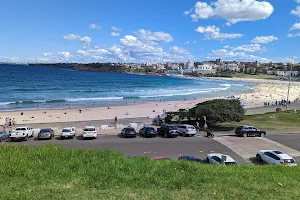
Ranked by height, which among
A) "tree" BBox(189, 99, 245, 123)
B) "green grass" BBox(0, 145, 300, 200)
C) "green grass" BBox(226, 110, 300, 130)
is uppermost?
"green grass" BBox(0, 145, 300, 200)

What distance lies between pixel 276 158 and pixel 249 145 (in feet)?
26.0

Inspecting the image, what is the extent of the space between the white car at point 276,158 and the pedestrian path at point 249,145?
1547mm

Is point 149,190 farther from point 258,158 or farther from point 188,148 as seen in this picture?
point 188,148

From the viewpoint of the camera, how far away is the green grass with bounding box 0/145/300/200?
24.4ft

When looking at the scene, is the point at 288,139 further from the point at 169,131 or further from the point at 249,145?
the point at 169,131

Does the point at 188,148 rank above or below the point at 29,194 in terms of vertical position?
below

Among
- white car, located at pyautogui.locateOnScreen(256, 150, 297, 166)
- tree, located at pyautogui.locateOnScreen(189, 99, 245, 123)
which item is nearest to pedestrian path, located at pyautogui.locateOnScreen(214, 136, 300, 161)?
white car, located at pyautogui.locateOnScreen(256, 150, 297, 166)

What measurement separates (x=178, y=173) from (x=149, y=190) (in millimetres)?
1842

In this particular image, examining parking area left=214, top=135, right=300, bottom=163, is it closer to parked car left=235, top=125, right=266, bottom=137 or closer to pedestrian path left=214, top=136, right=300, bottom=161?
pedestrian path left=214, top=136, right=300, bottom=161

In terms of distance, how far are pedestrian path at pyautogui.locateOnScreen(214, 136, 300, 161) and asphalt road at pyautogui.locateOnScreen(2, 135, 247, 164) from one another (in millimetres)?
824

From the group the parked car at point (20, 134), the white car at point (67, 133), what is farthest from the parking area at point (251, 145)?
the parked car at point (20, 134)

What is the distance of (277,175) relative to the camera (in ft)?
33.6

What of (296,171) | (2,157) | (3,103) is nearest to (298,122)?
(296,171)

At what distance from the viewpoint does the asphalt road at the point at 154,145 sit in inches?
965
